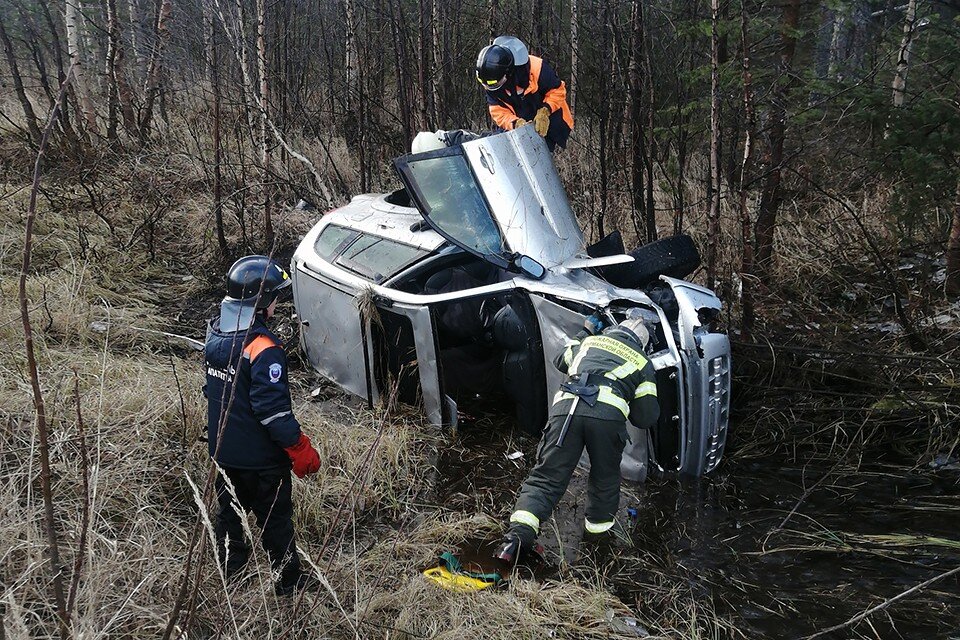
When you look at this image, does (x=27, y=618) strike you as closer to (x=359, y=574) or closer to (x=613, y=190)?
(x=359, y=574)

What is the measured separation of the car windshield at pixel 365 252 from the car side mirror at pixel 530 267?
828mm

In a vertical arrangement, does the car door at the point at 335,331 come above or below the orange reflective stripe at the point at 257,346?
below

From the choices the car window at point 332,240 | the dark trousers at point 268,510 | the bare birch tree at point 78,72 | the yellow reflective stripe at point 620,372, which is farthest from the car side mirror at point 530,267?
the bare birch tree at point 78,72

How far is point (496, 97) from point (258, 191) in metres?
4.09

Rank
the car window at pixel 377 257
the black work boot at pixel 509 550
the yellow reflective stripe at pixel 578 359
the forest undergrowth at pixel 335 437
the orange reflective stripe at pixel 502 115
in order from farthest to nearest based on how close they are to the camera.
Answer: the orange reflective stripe at pixel 502 115 < the car window at pixel 377 257 < the yellow reflective stripe at pixel 578 359 < the black work boot at pixel 509 550 < the forest undergrowth at pixel 335 437

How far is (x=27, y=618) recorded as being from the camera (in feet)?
9.30

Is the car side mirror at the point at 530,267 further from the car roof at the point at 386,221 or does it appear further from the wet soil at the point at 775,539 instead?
the wet soil at the point at 775,539

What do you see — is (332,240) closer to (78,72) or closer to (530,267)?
(530,267)

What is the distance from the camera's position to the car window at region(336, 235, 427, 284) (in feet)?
17.3

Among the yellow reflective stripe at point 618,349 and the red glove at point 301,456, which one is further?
the yellow reflective stripe at point 618,349

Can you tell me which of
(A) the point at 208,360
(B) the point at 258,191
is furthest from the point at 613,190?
(A) the point at 208,360

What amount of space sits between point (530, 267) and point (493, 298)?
0.56 m

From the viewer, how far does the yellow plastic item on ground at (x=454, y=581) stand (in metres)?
3.53

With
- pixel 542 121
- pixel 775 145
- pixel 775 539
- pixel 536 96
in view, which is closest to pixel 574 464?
pixel 775 539
